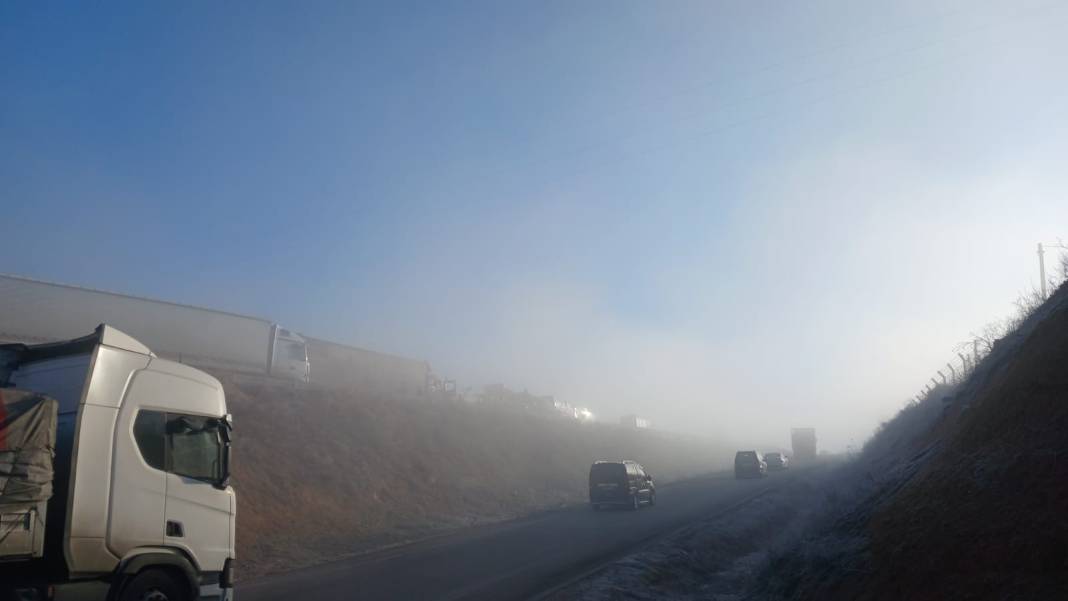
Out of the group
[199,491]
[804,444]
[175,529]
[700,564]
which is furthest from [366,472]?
[804,444]

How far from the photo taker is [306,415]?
102ft

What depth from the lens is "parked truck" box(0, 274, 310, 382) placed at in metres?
25.4

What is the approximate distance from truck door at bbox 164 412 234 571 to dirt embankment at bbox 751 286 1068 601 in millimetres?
7648

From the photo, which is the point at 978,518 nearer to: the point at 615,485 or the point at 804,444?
the point at 615,485

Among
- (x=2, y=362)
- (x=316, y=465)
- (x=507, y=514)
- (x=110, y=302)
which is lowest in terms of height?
(x=507, y=514)

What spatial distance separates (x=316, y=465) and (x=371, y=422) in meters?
7.55

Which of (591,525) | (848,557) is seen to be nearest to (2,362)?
(848,557)

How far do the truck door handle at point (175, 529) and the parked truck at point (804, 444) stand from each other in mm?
89842

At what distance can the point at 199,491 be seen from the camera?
9883mm

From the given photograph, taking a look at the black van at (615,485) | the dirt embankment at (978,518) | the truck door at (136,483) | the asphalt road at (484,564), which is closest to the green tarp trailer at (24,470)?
the truck door at (136,483)

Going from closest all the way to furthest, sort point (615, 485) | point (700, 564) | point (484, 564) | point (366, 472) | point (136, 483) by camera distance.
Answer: point (136, 483), point (484, 564), point (700, 564), point (366, 472), point (615, 485)

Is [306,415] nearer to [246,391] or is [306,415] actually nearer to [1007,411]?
[246,391]

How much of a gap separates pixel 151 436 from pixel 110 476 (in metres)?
0.78

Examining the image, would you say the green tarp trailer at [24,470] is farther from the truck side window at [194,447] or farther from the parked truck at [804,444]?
the parked truck at [804,444]
